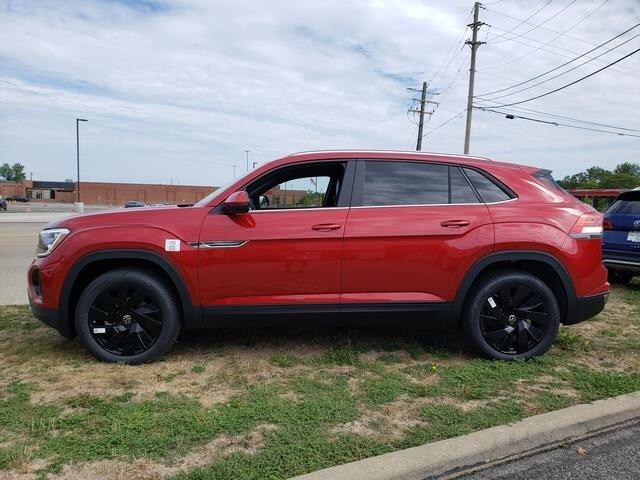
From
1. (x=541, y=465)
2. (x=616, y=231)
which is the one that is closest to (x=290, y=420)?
(x=541, y=465)

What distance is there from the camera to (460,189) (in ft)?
14.5

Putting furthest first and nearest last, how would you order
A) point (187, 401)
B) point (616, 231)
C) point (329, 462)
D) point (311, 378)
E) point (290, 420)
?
1. point (616, 231)
2. point (311, 378)
3. point (187, 401)
4. point (290, 420)
5. point (329, 462)

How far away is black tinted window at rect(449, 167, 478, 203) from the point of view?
14.4 feet

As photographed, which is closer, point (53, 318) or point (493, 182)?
point (53, 318)

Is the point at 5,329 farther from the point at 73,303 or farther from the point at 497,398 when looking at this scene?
the point at 497,398

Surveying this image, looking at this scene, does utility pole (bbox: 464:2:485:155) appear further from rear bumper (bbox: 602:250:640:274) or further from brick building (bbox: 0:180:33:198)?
brick building (bbox: 0:180:33:198)

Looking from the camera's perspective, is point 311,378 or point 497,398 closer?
point 497,398

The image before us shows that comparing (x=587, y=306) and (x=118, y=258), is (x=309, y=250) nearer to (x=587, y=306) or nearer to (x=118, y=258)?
(x=118, y=258)

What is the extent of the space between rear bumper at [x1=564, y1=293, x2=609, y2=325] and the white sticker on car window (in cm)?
325

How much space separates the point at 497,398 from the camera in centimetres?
365

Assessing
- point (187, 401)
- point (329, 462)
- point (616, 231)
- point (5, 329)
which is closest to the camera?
point (329, 462)

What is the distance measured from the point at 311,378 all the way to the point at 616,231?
5833mm

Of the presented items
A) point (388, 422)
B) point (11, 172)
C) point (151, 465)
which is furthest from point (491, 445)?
point (11, 172)

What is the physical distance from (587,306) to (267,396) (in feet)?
9.02
